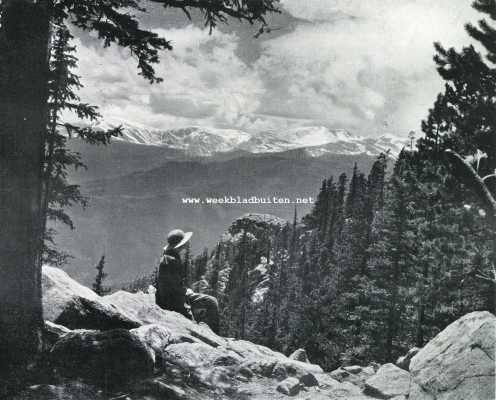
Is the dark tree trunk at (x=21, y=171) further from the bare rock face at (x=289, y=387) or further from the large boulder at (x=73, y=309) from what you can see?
the bare rock face at (x=289, y=387)

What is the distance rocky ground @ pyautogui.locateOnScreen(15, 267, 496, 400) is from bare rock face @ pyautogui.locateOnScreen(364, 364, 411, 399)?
0.07 feet

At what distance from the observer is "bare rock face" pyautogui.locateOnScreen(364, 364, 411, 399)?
8875mm

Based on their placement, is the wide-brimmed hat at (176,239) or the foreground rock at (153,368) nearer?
the foreground rock at (153,368)

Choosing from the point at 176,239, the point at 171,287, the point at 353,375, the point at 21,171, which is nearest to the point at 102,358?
the point at 21,171

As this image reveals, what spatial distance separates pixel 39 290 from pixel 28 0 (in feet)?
14.4

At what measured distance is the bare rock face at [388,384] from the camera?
8.88 meters

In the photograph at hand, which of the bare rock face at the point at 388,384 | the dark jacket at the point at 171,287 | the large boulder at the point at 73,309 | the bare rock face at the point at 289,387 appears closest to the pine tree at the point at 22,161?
the large boulder at the point at 73,309

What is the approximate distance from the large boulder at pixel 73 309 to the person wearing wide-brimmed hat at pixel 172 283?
5.23 metres

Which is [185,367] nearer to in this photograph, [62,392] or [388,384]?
[62,392]

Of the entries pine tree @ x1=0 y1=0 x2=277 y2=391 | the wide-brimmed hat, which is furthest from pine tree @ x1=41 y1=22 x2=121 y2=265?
pine tree @ x1=0 y1=0 x2=277 y2=391

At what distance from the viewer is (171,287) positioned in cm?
1495

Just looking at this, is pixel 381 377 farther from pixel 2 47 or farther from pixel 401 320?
pixel 401 320

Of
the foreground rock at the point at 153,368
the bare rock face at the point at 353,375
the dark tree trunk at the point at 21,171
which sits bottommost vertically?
the bare rock face at the point at 353,375

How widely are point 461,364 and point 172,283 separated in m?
11.0
